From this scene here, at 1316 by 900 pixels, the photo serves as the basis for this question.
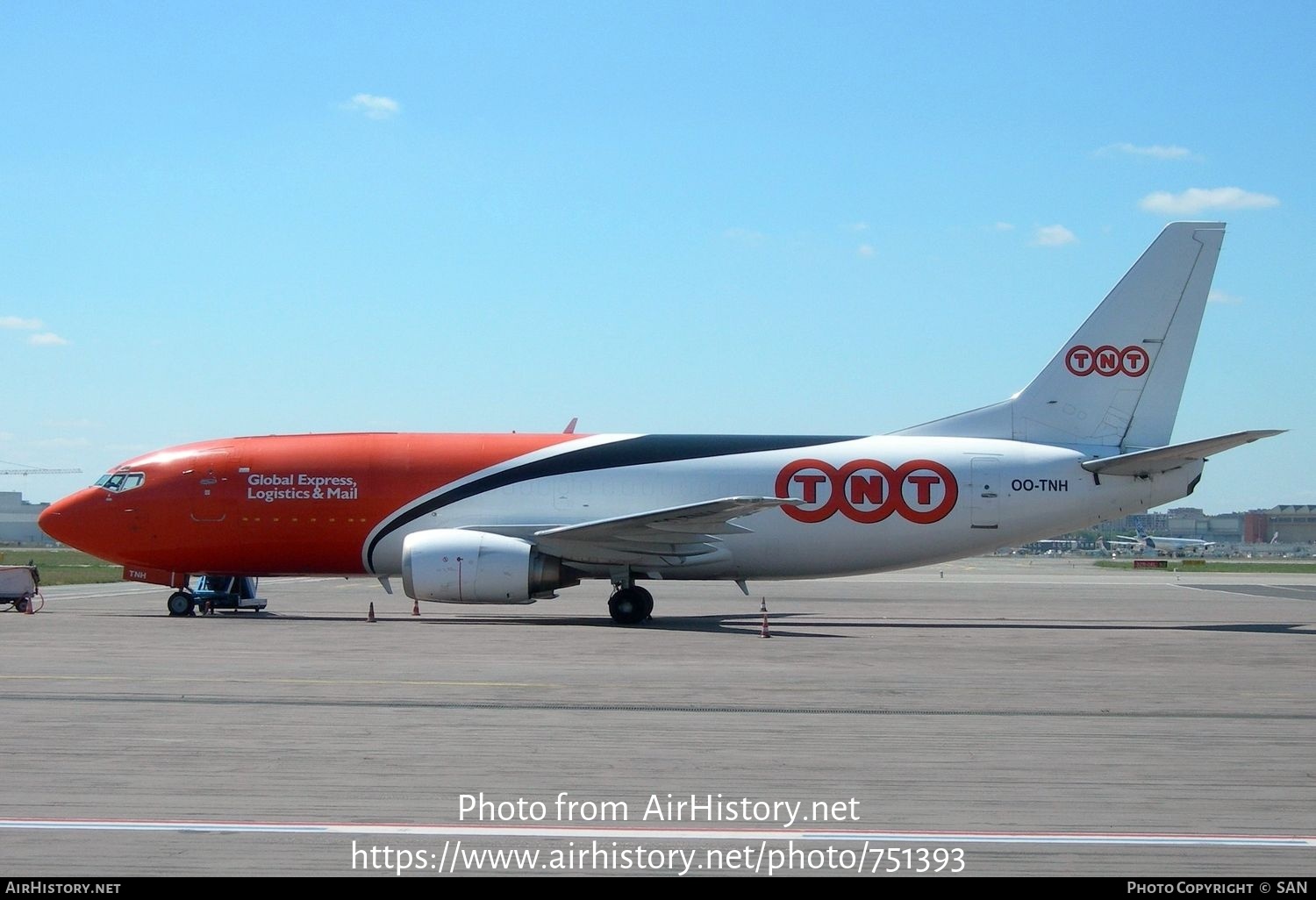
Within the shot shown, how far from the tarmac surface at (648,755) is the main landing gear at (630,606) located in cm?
422

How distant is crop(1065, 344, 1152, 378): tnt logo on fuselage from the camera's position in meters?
26.6

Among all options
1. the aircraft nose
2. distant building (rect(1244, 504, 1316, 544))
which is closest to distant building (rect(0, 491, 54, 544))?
the aircraft nose

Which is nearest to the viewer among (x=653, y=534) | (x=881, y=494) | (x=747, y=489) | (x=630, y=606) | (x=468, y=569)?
(x=468, y=569)

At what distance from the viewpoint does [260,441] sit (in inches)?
1097

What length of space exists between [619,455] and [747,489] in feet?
9.57

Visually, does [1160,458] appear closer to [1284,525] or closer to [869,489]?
[869,489]

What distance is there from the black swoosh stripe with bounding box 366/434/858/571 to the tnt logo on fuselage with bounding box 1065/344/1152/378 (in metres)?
5.12

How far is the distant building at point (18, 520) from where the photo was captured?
16188cm

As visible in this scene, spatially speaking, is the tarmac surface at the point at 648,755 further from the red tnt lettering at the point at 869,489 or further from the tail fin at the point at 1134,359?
the tail fin at the point at 1134,359

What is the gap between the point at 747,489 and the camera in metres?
26.7

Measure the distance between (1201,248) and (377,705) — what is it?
837 inches

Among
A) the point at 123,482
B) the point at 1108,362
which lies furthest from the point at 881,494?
the point at 123,482

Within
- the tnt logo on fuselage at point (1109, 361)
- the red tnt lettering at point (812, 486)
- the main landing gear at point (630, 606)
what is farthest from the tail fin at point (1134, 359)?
the main landing gear at point (630, 606)
